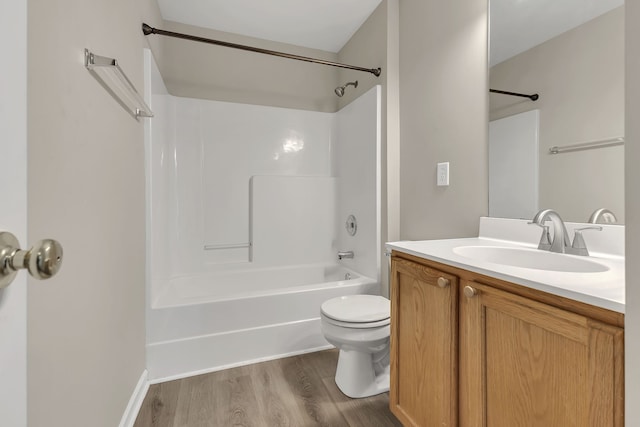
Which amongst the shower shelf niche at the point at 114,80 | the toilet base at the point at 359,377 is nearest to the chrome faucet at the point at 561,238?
the toilet base at the point at 359,377

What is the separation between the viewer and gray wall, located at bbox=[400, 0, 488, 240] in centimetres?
148

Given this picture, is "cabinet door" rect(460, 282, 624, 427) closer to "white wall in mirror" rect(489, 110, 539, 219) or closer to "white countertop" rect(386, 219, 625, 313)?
"white countertop" rect(386, 219, 625, 313)

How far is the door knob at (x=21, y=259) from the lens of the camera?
360 mm

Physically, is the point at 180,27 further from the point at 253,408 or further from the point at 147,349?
the point at 253,408

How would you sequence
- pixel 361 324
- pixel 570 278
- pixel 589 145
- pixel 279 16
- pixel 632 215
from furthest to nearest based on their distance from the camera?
1. pixel 279 16
2. pixel 361 324
3. pixel 589 145
4. pixel 570 278
5. pixel 632 215

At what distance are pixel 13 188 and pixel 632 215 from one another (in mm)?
1007

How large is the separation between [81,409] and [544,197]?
183 centimetres

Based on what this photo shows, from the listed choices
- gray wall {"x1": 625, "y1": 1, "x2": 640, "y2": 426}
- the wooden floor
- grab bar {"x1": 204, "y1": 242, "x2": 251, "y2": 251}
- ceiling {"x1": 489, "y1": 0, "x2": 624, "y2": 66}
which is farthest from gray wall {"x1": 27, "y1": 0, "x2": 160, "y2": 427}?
ceiling {"x1": 489, "y1": 0, "x2": 624, "y2": 66}

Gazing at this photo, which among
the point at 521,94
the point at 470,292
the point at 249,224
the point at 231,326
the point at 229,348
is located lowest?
the point at 229,348

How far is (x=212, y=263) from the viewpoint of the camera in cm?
→ 245

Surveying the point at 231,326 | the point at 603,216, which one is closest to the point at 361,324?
the point at 231,326

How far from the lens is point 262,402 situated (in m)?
1.46

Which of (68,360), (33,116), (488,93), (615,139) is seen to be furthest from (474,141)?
(68,360)

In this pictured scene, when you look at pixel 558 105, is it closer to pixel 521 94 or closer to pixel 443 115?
pixel 521 94
